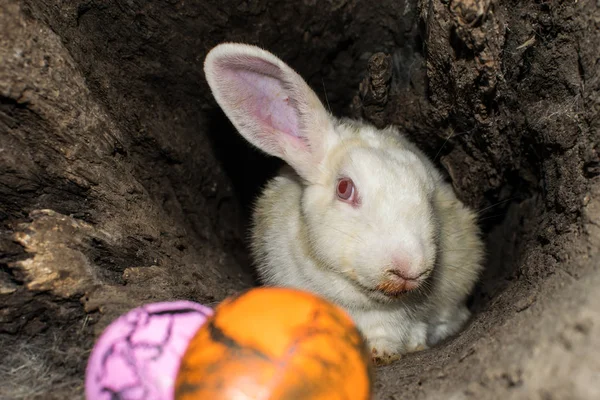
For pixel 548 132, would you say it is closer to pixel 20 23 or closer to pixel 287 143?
pixel 287 143

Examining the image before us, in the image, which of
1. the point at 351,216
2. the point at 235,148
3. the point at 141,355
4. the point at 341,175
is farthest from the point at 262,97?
the point at 141,355

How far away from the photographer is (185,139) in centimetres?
409

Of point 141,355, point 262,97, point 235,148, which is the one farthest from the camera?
point 235,148

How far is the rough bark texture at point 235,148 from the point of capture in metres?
2.47

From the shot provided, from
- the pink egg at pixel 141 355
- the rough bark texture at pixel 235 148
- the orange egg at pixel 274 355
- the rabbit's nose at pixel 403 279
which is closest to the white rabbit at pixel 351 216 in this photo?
the rabbit's nose at pixel 403 279

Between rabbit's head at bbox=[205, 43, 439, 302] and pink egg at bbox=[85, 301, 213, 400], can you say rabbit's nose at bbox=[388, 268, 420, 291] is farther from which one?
pink egg at bbox=[85, 301, 213, 400]

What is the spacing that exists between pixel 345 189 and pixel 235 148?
1.67 meters

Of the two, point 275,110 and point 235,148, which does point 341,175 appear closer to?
point 275,110

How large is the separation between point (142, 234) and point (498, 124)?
7.61 ft

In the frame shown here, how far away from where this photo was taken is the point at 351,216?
307 cm

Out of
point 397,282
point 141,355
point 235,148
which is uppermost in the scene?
point 397,282

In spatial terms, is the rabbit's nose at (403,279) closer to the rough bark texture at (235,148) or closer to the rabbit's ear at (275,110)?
the rough bark texture at (235,148)

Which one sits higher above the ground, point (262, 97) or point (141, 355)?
point (262, 97)

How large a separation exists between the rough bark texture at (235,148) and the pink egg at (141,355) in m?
0.33
